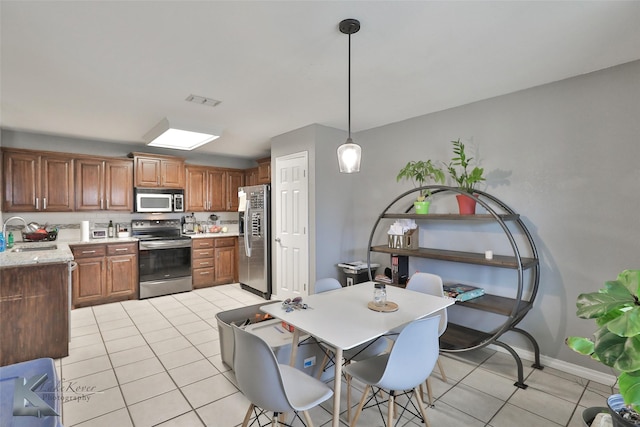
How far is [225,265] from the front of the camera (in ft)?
18.7

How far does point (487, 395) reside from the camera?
233cm

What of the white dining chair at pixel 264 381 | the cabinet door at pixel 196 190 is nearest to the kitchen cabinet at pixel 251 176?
the cabinet door at pixel 196 190

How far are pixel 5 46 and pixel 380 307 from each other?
3067 mm

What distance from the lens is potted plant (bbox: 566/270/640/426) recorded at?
34.8 inches

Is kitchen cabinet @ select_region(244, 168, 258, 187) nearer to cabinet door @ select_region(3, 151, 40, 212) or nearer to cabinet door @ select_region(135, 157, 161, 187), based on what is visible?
cabinet door @ select_region(135, 157, 161, 187)

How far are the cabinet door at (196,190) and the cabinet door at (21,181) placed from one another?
203 centimetres

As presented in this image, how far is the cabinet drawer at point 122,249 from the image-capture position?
457 cm

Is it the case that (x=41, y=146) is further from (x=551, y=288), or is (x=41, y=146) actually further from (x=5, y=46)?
(x=551, y=288)

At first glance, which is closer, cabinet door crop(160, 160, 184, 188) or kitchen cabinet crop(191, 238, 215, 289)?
cabinet door crop(160, 160, 184, 188)

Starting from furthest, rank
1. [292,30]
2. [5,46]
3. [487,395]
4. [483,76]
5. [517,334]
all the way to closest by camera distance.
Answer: [517,334], [483,76], [487,395], [5,46], [292,30]

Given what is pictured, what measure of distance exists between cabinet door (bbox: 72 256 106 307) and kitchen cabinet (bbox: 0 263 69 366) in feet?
5.58

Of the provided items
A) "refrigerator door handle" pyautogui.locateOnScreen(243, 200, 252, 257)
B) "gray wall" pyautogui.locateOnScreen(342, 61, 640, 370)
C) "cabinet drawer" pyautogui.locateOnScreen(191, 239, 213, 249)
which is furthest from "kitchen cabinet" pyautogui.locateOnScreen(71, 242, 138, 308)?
"gray wall" pyautogui.locateOnScreen(342, 61, 640, 370)

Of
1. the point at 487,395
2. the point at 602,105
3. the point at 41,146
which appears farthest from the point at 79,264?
the point at 602,105

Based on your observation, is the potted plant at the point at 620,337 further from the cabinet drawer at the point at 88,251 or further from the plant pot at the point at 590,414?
the cabinet drawer at the point at 88,251
